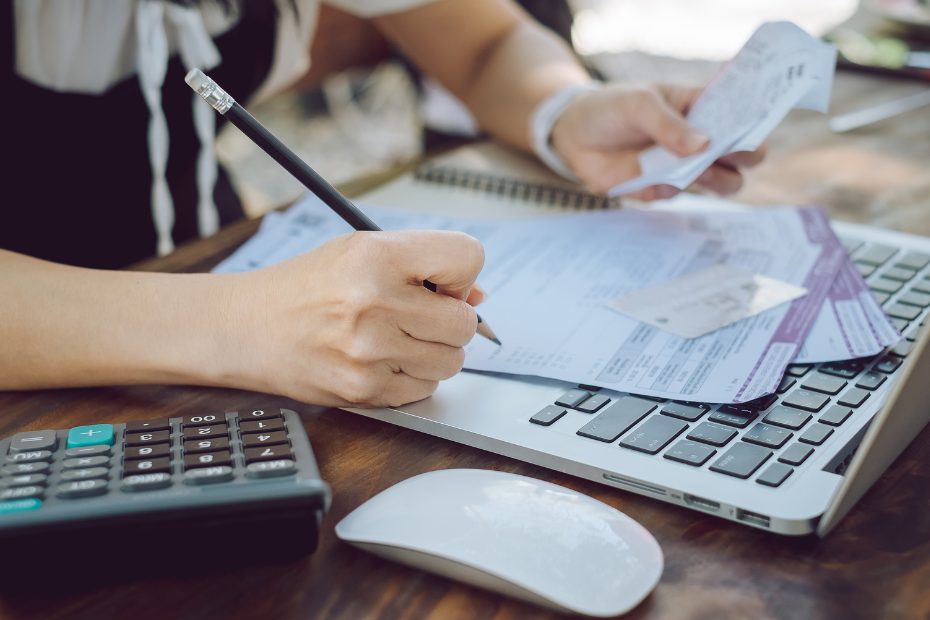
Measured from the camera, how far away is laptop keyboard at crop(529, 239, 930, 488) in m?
0.51

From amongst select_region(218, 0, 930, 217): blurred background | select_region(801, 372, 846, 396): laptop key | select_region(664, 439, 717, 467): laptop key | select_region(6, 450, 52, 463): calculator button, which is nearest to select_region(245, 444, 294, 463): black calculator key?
select_region(6, 450, 52, 463): calculator button

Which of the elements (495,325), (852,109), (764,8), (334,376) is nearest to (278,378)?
(334,376)

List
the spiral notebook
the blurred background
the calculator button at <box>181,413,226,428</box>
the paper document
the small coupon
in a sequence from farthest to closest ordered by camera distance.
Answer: the blurred background < the spiral notebook < the paper document < the small coupon < the calculator button at <box>181,413,226,428</box>

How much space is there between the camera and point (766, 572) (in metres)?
0.45

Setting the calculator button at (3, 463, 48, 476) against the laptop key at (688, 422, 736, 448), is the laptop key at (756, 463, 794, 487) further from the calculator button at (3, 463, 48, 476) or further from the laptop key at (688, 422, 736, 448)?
the calculator button at (3, 463, 48, 476)

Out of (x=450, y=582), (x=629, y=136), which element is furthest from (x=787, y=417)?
(x=629, y=136)

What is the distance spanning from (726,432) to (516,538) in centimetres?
16

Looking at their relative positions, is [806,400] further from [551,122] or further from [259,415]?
[551,122]

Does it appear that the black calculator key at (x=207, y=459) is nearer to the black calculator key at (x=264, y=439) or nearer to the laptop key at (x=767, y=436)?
the black calculator key at (x=264, y=439)

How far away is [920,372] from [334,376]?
315 mm

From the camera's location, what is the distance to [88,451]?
18.9 inches

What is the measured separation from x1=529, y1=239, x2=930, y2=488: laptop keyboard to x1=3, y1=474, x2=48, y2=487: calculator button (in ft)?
0.86

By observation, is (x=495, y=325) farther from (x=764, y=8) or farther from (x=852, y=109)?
(x=764, y=8)

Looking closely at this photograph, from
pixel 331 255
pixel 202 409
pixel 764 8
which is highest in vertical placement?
pixel 331 255
